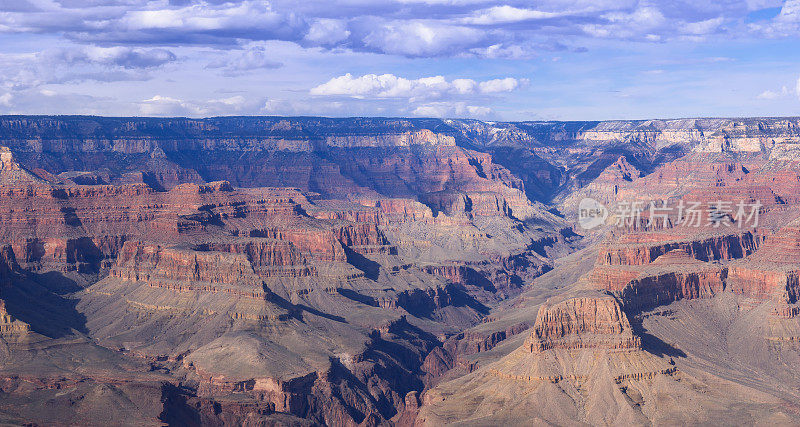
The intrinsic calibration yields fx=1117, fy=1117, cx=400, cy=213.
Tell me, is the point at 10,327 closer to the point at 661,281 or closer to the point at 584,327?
the point at 584,327

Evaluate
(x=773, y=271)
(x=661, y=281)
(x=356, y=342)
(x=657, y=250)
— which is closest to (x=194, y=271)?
(x=356, y=342)

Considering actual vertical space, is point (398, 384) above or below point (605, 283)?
below

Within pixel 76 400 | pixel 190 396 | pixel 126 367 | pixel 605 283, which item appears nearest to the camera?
pixel 76 400

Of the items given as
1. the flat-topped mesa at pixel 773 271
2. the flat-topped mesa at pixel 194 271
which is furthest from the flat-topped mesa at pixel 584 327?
the flat-topped mesa at pixel 194 271

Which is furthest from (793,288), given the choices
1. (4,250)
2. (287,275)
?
(4,250)

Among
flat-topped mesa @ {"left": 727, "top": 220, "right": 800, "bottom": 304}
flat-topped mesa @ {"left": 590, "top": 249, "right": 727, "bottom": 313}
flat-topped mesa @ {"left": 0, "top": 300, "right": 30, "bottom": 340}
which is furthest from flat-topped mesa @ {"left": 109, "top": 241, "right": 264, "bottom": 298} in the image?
flat-topped mesa @ {"left": 727, "top": 220, "right": 800, "bottom": 304}

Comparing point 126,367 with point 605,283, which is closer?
point 126,367

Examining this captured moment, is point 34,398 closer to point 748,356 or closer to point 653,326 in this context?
point 653,326

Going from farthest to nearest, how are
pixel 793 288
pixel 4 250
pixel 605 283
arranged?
pixel 4 250 → pixel 605 283 → pixel 793 288

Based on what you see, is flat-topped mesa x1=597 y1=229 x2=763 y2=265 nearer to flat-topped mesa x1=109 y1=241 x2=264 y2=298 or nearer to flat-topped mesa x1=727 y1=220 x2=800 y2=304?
flat-topped mesa x1=727 y1=220 x2=800 y2=304
